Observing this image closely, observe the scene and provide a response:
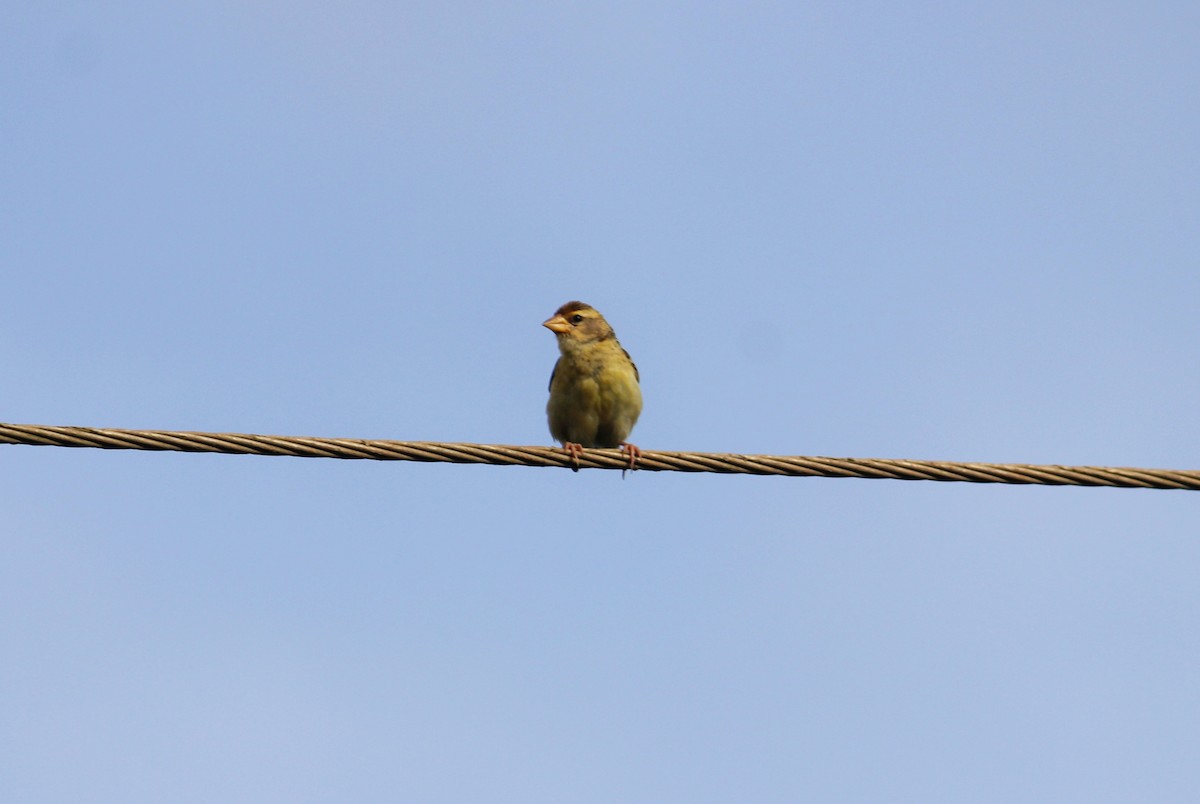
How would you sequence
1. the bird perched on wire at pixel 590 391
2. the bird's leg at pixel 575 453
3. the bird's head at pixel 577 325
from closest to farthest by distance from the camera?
1. the bird's leg at pixel 575 453
2. the bird perched on wire at pixel 590 391
3. the bird's head at pixel 577 325

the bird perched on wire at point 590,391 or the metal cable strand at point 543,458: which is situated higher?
the bird perched on wire at point 590,391

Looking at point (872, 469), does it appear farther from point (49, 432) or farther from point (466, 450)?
point (49, 432)

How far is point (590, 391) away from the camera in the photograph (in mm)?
9539

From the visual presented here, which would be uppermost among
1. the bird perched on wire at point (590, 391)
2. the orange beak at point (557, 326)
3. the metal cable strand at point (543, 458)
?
the orange beak at point (557, 326)

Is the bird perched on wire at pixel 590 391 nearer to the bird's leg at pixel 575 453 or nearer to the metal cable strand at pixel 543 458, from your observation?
the bird's leg at pixel 575 453

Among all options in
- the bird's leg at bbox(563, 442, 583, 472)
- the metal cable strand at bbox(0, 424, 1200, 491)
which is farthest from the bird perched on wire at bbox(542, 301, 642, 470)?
the metal cable strand at bbox(0, 424, 1200, 491)

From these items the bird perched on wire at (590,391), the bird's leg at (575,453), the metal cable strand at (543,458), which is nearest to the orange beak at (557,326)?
the bird perched on wire at (590,391)

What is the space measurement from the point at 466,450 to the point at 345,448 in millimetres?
462

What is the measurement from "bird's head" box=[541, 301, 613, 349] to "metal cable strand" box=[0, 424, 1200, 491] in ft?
13.1

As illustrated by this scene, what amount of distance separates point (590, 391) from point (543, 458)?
12.1 ft

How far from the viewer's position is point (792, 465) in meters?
5.70

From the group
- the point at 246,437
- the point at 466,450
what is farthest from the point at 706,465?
the point at 246,437

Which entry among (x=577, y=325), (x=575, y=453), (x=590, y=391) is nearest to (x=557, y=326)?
(x=577, y=325)

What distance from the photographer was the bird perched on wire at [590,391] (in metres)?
9.56
